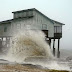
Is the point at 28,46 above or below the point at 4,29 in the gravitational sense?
below

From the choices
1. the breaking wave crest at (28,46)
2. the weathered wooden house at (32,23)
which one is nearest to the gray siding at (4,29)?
the weathered wooden house at (32,23)

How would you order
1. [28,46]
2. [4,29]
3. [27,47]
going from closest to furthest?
[27,47], [28,46], [4,29]

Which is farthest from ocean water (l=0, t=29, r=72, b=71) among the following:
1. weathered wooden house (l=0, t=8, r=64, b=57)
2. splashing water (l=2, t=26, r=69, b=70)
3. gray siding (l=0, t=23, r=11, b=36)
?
gray siding (l=0, t=23, r=11, b=36)

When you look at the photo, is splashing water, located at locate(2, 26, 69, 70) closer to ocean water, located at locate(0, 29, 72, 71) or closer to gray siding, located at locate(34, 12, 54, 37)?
ocean water, located at locate(0, 29, 72, 71)

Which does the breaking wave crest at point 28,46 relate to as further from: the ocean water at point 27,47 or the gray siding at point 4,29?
the gray siding at point 4,29

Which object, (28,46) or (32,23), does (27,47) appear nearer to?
(28,46)

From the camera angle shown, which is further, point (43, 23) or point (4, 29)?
point (4, 29)

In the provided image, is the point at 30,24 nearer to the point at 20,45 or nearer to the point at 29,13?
the point at 29,13

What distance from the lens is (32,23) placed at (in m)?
43.3

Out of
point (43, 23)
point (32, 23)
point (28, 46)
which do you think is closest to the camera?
point (28, 46)

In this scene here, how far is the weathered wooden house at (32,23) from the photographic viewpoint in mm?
43781

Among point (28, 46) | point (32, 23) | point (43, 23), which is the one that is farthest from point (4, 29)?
point (28, 46)

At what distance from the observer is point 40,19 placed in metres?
44.6

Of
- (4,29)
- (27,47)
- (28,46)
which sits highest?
(4,29)
